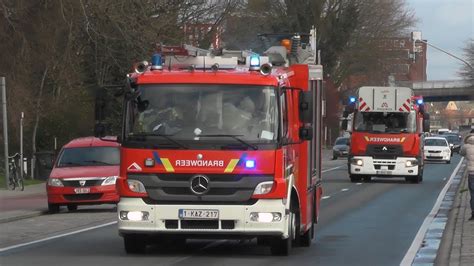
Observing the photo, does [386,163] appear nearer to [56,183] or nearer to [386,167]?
[386,167]

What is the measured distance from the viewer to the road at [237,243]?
559 inches

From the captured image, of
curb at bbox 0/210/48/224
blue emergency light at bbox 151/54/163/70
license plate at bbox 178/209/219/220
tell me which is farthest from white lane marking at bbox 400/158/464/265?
curb at bbox 0/210/48/224

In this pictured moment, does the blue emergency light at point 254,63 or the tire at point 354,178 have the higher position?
the blue emergency light at point 254,63

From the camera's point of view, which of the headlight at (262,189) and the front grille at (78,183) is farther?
the front grille at (78,183)

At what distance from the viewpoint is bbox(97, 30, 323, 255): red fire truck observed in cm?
1368

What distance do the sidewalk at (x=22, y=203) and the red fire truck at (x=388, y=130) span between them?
11.3m

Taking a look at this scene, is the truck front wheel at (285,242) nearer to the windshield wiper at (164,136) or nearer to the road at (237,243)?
the road at (237,243)

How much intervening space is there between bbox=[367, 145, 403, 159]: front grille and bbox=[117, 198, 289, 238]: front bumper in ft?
80.4

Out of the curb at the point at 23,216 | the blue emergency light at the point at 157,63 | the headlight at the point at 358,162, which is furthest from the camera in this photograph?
the headlight at the point at 358,162

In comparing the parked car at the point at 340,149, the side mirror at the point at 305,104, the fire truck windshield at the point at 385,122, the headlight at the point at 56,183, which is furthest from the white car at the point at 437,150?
the side mirror at the point at 305,104

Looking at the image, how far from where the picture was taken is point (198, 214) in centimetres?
1368

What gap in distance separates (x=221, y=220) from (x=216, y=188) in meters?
0.41

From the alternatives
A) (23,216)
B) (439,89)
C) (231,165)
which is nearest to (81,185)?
(23,216)

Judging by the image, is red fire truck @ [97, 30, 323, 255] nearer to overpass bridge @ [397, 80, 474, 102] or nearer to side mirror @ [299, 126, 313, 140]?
Answer: side mirror @ [299, 126, 313, 140]
